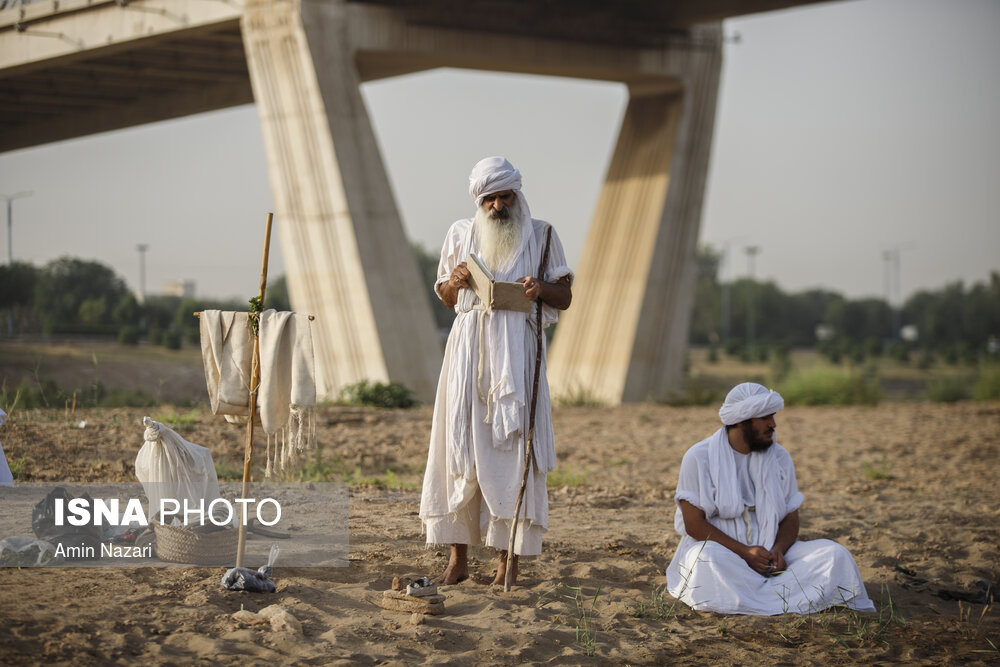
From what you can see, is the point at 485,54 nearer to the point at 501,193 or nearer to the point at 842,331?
the point at 501,193

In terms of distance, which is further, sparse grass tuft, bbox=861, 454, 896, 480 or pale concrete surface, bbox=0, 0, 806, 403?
pale concrete surface, bbox=0, 0, 806, 403

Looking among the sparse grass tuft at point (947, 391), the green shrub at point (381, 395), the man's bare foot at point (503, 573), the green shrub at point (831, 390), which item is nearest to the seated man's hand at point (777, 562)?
the man's bare foot at point (503, 573)

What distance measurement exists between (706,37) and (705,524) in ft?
47.3

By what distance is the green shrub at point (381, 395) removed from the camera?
46.7ft

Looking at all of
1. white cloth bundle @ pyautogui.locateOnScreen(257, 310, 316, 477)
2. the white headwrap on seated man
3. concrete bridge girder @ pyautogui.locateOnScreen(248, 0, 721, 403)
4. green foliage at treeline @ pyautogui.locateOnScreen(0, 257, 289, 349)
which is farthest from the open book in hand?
green foliage at treeline @ pyautogui.locateOnScreen(0, 257, 289, 349)

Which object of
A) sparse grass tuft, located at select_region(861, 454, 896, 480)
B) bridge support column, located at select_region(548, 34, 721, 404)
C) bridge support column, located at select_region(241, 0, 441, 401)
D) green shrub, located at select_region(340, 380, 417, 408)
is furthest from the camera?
bridge support column, located at select_region(548, 34, 721, 404)

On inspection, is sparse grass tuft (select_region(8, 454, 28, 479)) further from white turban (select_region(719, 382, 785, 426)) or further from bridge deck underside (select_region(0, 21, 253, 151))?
bridge deck underside (select_region(0, 21, 253, 151))

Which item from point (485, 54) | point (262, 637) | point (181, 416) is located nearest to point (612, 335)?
point (485, 54)

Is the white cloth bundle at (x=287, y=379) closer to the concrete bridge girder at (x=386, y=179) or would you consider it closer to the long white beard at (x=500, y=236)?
the long white beard at (x=500, y=236)

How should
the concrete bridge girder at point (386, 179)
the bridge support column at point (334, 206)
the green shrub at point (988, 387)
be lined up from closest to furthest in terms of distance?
the bridge support column at point (334, 206) < the concrete bridge girder at point (386, 179) < the green shrub at point (988, 387)

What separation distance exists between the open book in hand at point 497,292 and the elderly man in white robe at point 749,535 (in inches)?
44.3

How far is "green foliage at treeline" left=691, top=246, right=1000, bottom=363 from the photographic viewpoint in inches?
2408

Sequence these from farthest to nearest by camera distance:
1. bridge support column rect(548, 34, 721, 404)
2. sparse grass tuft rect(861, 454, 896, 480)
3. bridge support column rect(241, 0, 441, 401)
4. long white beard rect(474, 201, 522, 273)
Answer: bridge support column rect(548, 34, 721, 404) → bridge support column rect(241, 0, 441, 401) → sparse grass tuft rect(861, 454, 896, 480) → long white beard rect(474, 201, 522, 273)

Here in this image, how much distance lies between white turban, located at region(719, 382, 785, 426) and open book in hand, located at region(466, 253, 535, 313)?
1095 mm
